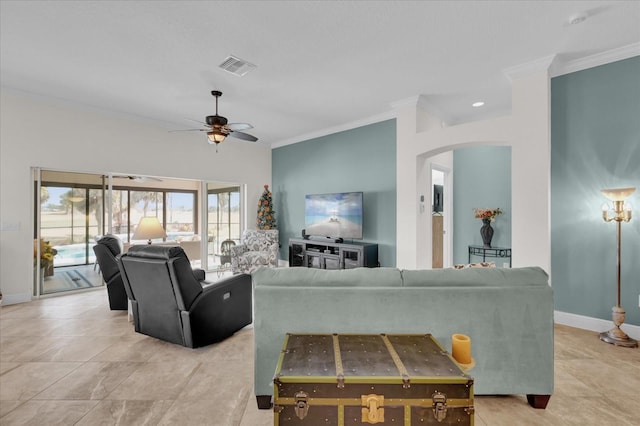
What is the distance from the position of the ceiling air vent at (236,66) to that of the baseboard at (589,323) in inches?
176

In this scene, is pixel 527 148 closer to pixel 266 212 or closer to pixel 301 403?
pixel 301 403

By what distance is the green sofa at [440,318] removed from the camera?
184 centimetres

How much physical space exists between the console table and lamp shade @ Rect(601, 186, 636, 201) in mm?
2148

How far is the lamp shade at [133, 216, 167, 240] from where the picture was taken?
186 inches

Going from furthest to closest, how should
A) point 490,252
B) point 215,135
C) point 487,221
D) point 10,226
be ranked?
point 490,252, point 487,221, point 10,226, point 215,135

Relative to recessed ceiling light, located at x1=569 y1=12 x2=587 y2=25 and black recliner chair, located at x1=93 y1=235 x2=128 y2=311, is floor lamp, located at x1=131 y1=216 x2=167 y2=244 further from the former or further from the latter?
recessed ceiling light, located at x1=569 y1=12 x2=587 y2=25

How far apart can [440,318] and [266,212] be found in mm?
5236

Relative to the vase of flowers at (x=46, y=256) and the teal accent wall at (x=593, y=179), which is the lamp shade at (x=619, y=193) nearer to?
the teal accent wall at (x=593, y=179)

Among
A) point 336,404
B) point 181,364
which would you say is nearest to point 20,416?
point 181,364

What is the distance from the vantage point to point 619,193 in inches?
109

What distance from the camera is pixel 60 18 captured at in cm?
249

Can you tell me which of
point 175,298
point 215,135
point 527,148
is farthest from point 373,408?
point 215,135

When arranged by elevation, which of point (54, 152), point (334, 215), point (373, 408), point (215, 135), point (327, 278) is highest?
point (215, 135)

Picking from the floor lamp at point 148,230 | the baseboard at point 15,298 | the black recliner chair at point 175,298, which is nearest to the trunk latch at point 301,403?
the black recliner chair at point 175,298
